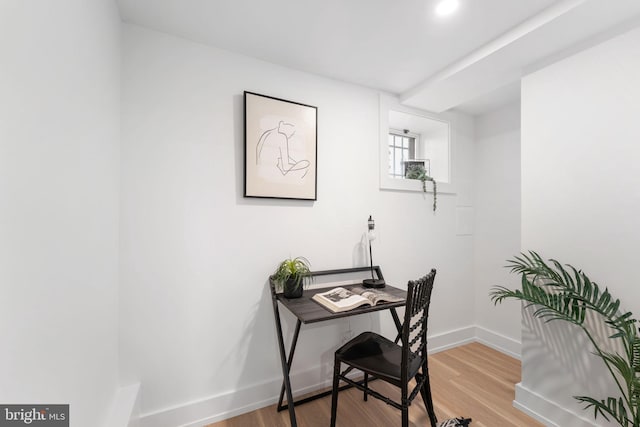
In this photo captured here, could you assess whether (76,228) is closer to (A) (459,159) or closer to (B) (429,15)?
(B) (429,15)

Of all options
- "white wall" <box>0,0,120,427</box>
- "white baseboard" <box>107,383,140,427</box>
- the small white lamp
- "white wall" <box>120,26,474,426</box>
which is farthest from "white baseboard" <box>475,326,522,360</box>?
"white wall" <box>0,0,120,427</box>

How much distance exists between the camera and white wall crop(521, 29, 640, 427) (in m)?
1.48

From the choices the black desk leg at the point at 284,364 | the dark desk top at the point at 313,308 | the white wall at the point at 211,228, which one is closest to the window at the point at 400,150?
the white wall at the point at 211,228

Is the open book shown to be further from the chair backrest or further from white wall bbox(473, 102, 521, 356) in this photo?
white wall bbox(473, 102, 521, 356)

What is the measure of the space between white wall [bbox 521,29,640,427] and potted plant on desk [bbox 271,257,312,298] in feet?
5.29

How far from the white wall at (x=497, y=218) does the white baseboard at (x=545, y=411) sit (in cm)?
82

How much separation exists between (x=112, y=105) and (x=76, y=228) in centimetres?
79

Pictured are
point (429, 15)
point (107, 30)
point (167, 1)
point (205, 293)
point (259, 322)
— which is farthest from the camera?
point (259, 322)

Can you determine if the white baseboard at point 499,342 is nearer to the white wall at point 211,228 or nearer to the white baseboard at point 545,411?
the white baseboard at point 545,411

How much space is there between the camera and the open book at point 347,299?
158 centimetres

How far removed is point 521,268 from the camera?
1.83 metres

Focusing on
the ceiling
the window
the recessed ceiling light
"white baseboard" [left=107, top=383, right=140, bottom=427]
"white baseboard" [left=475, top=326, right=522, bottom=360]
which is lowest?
"white baseboard" [left=475, top=326, right=522, bottom=360]

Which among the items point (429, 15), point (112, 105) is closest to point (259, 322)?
point (112, 105)

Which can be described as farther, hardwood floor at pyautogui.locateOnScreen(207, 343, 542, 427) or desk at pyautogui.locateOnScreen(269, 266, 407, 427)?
hardwood floor at pyautogui.locateOnScreen(207, 343, 542, 427)
